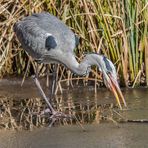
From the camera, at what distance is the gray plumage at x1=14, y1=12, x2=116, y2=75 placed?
6.22m

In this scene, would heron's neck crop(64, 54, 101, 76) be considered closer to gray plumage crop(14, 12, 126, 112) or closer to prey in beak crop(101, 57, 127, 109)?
gray plumage crop(14, 12, 126, 112)

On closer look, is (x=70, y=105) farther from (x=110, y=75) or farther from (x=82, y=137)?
(x=82, y=137)

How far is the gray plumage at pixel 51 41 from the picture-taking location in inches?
245

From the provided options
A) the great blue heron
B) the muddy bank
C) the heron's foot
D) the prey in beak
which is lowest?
the muddy bank

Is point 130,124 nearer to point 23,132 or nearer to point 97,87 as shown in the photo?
point 23,132

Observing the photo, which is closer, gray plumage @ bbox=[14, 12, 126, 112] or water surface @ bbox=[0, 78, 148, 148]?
water surface @ bbox=[0, 78, 148, 148]

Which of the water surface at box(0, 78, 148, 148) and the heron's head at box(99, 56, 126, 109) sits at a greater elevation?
the heron's head at box(99, 56, 126, 109)

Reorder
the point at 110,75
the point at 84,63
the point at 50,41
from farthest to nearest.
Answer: the point at 50,41
the point at 84,63
the point at 110,75

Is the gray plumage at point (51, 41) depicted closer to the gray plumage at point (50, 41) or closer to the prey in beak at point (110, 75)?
the gray plumage at point (50, 41)

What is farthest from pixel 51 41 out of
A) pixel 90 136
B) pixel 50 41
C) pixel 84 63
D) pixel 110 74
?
pixel 90 136

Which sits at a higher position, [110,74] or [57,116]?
[110,74]

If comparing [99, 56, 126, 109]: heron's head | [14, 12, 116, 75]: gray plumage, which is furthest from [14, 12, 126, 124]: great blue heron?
[99, 56, 126, 109]: heron's head

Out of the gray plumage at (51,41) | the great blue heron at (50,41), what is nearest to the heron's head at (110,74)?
the great blue heron at (50,41)

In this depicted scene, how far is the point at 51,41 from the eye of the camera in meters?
6.24
